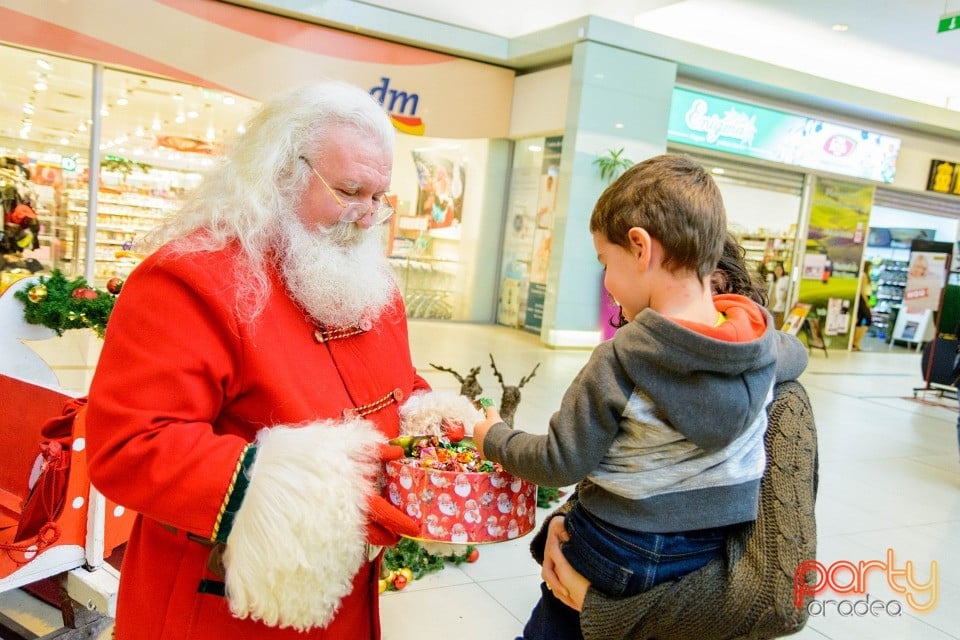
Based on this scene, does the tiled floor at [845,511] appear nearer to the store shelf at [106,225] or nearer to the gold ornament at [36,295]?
the gold ornament at [36,295]

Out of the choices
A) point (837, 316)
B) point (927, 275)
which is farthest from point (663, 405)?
point (837, 316)

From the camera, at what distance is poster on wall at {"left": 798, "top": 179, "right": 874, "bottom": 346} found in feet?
41.2

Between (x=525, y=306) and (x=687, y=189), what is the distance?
973 centimetres

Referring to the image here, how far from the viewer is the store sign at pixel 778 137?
10.2 meters

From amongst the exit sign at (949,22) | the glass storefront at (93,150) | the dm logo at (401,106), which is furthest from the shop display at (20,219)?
the exit sign at (949,22)

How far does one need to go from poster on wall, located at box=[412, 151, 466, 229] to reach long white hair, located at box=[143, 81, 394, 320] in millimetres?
9460

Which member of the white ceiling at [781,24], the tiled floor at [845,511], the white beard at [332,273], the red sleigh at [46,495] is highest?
the white ceiling at [781,24]

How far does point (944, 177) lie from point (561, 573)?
49.3 ft

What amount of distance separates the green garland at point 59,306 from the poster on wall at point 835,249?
1239 cm

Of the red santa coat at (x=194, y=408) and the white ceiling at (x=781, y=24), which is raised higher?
the white ceiling at (x=781, y=24)

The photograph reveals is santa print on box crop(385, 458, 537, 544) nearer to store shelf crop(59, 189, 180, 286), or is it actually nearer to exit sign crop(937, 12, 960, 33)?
store shelf crop(59, 189, 180, 286)

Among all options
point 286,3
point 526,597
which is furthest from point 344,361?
point 286,3

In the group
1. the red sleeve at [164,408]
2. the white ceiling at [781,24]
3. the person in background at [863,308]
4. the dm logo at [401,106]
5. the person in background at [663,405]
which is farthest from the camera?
the person in background at [863,308]

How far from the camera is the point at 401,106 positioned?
9.83 m
